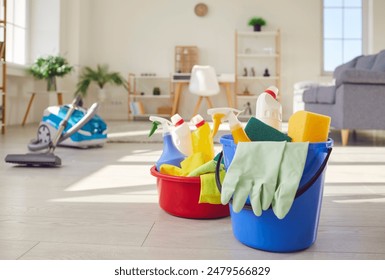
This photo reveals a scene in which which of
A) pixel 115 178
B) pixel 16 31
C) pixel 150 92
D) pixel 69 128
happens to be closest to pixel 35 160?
pixel 115 178

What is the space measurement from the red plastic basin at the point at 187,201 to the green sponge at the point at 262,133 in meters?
0.25

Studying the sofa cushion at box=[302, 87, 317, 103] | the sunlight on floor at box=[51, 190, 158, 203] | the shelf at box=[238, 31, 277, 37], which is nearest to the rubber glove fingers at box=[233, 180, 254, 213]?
the sunlight on floor at box=[51, 190, 158, 203]

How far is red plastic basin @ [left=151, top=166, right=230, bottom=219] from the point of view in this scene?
1.25 metres

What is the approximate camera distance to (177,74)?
270 inches

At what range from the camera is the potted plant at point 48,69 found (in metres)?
5.59

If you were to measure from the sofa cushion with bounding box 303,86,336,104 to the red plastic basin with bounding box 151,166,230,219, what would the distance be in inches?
106

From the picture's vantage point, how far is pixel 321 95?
3945 millimetres

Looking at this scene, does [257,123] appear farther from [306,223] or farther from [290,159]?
[306,223]

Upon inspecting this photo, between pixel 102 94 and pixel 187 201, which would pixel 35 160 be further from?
pixel 102 94

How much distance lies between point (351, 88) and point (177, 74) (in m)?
3.81

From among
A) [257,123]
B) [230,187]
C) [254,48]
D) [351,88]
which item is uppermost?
[254,48]
